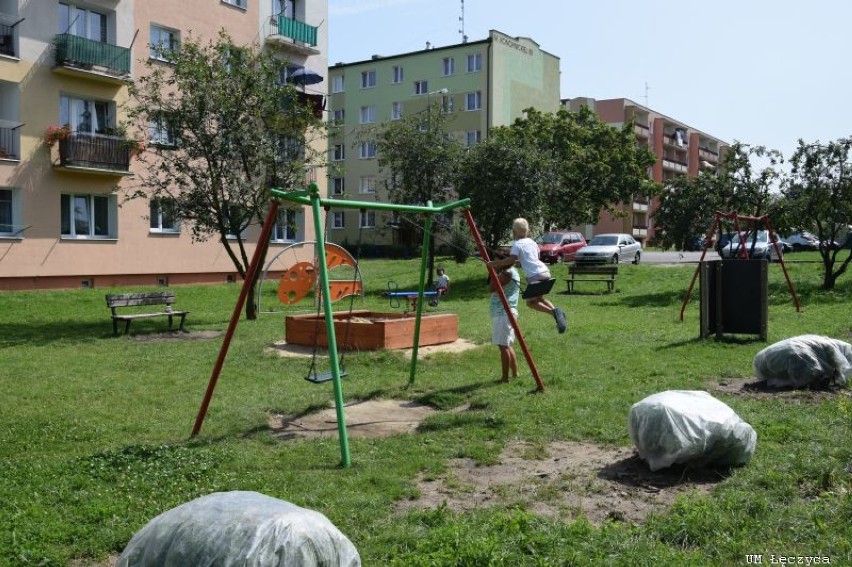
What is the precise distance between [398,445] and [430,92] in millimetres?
48491

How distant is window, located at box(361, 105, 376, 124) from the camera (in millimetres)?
57875

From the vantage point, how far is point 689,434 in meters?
5.45

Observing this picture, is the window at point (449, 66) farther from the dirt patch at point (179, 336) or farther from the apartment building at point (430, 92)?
the dirt patch at point (179, 336)

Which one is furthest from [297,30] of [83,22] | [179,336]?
[179,336]

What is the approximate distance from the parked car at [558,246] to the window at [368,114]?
77.7 feet

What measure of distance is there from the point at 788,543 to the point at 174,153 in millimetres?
15122

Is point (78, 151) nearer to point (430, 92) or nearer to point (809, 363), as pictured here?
point (809, 363)

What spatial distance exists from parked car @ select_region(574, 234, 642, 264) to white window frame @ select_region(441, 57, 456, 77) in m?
21.4

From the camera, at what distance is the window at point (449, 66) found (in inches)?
2135

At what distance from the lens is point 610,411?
7746 millimetres

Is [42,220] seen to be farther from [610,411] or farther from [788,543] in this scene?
[788,543]

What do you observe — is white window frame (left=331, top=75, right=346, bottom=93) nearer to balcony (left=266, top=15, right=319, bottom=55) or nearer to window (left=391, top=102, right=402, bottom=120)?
window (left=391, top=102, right=402, bottom=120)

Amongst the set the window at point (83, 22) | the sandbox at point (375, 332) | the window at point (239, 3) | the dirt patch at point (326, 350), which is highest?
the window at point (239, 3)

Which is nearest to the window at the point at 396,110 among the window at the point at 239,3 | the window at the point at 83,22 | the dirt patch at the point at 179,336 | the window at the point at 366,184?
the window at the point at 366,184
